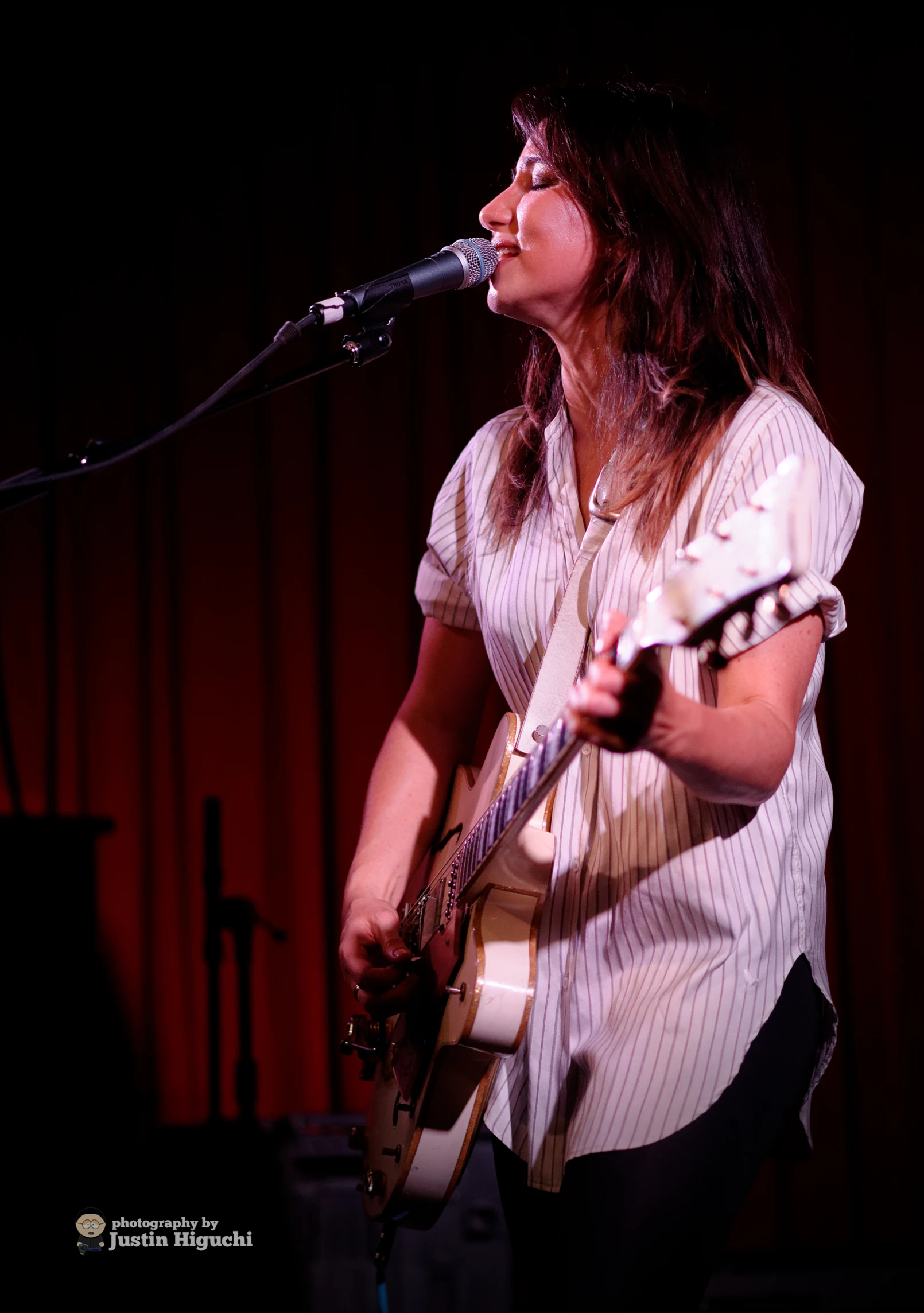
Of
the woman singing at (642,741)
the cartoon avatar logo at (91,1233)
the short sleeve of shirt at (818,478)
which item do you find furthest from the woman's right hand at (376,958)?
the cartoon avatar logo at (91,1233)

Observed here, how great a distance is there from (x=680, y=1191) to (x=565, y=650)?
648 millimetres

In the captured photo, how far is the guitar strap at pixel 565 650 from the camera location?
4.99 feet

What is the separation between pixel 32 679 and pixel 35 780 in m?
0.35

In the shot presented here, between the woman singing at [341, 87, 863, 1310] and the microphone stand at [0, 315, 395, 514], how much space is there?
0.28m

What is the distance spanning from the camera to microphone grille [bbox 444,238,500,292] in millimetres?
1637

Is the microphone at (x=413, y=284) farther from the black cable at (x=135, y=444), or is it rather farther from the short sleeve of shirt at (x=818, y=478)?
the short sleeve of shirt at (x=818, y=478)

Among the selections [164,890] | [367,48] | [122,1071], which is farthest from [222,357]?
[122,1071]

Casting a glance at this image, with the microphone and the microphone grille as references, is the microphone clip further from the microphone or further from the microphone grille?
the microphone grille

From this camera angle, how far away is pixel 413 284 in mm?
1574

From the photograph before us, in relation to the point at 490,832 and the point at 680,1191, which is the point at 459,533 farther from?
the point at 680,1191

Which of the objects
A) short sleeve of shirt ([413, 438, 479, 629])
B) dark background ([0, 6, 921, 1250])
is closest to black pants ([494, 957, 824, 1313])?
short sleeve of shirt ([413, 438, 479, 629])

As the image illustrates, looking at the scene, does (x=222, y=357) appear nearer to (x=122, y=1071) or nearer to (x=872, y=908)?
(x=122, y=1071)

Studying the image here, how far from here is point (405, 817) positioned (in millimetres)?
1939

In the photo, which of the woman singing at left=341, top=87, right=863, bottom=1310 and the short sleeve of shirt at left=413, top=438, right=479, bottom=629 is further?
the short sleeve of shirt at left=413, top=438, right=479, bottom=629
